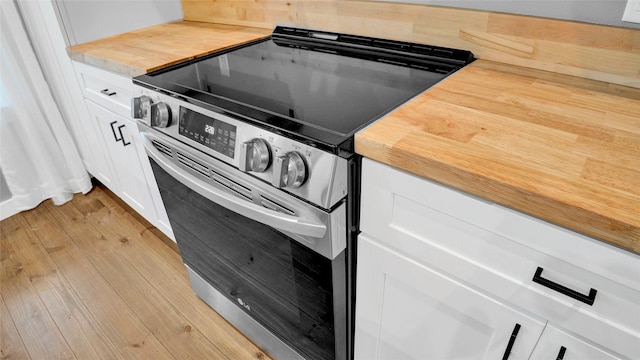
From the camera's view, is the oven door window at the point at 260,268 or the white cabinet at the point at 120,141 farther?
the white cabinet at the point at 120,141

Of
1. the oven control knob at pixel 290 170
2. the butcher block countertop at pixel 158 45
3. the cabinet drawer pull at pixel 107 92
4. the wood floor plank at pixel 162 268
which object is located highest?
the butcher block countertop at pixel 158 45

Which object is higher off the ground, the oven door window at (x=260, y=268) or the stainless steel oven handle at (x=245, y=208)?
the stainless steel oven handle at (x=245, y=208)

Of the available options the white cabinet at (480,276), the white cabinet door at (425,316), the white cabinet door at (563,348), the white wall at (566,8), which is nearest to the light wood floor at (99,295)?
the white cabinet door at (425,316)

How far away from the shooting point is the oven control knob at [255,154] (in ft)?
2.60

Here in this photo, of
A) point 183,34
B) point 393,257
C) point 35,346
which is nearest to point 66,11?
point 183,34

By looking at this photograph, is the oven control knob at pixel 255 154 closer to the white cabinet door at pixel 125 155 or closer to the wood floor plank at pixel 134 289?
the white cabinet door at pixel 125 155

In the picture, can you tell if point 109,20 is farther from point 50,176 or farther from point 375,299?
point 375,299

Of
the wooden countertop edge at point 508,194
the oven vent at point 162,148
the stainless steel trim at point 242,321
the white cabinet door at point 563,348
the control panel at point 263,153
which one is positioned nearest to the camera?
the wooden countertop edge at point 508,194

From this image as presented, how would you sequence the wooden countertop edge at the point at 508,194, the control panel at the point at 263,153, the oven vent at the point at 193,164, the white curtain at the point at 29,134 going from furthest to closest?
the white curtain at the point at 29,134 → the oven vent at the point at 193,164 → the control panel at the point at 263,153 → the wooden countertop edge at the point at 508,194

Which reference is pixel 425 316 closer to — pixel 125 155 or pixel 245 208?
pixel 245 208

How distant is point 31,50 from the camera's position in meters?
1.84

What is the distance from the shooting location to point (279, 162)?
0.75m

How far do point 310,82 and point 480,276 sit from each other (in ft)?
2.08

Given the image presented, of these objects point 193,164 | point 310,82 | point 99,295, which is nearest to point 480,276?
point 310,82
